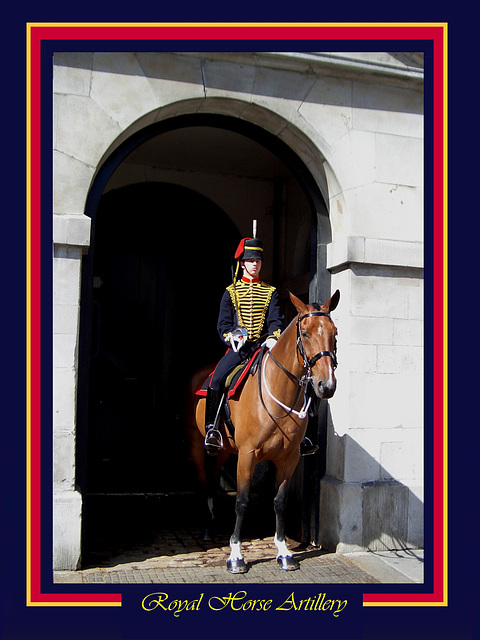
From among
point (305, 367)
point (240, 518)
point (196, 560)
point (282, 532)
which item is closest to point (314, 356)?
point (305, 367)

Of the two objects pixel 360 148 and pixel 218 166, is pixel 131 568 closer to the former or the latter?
pixel 360 148

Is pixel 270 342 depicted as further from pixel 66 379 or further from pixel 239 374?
pixel 66 379

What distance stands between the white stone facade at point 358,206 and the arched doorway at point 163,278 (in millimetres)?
1965

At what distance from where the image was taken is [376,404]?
5949mm

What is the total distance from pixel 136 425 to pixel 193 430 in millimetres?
2136

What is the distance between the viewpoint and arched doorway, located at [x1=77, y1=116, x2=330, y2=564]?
814cm

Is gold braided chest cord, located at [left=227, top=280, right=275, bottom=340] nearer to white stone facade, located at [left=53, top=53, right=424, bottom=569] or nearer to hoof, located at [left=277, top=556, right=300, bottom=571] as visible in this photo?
white stone facade, located at [left=53, top=53, right=424, bottom=569]

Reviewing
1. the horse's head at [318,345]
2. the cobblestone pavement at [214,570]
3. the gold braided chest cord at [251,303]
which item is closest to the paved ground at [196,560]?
the cobblestone pavement at [214,570]

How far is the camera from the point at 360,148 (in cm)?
599

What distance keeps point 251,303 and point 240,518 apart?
67.5 inches

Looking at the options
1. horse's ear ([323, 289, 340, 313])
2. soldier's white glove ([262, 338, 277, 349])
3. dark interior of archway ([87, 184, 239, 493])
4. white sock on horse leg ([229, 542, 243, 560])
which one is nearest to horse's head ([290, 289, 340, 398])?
horse's ear ([323, 289, 340, 313])

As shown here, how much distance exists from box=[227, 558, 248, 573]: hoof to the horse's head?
1.60 m
